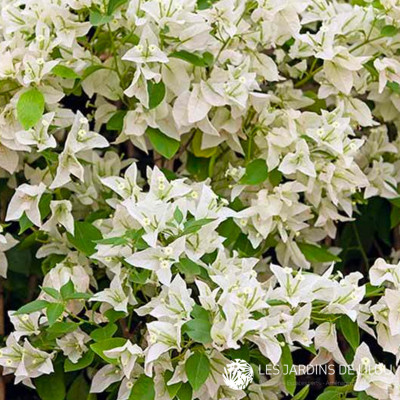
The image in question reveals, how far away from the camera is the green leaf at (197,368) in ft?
3.94

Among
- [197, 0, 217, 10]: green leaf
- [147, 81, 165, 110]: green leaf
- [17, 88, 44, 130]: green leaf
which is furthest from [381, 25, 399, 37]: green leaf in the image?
[17, 88, 44, 130]: green leaf

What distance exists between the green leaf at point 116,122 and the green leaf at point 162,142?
0.06 meters

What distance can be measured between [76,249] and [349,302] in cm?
51

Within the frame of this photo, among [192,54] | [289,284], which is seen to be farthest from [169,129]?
[289,284]

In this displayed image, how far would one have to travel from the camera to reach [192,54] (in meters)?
1.48

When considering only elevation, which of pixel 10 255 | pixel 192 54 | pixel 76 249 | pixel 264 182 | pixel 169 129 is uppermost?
pixel 192 54

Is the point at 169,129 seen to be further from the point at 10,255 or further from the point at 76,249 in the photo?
the point at 10,255

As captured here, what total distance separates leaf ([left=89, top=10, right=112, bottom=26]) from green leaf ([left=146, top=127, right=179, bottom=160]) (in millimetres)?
209

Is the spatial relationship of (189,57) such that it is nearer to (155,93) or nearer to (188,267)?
(155,93)

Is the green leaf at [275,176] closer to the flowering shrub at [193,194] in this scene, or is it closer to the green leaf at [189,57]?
the flowering shrub at [193,194]

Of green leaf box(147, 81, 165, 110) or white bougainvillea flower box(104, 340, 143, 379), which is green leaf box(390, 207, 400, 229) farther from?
white bougainvillea flower box(104, 340, 143, 379)

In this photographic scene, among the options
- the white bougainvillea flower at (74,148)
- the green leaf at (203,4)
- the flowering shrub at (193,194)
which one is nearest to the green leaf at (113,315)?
the flowering shrub at (193,194)

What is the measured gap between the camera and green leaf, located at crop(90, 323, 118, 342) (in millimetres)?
1350

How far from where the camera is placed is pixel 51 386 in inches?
58.3
